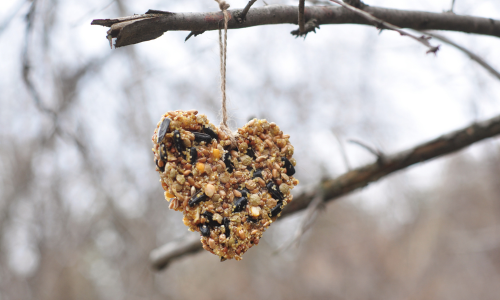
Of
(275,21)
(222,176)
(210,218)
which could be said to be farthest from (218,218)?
(275,21)

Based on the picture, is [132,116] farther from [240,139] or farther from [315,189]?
[240,139]

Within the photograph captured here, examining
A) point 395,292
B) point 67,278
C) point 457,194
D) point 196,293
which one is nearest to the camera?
point 67,278

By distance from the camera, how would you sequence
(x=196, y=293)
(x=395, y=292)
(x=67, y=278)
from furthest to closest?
1. (x=196, y=293)
2. (x=395, y=292)
3. (x=67, y=278)

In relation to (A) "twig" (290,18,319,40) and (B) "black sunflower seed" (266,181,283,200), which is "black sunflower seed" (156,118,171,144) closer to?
(B) "black sunflower seed" (266,181,283,200)

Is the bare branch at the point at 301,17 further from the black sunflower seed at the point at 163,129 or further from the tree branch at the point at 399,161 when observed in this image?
the tree branch at the point at 399,161

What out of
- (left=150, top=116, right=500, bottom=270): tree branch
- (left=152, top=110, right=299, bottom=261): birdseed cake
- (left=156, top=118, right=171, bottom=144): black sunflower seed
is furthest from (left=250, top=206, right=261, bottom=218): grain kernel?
(left=150, top=116, right=500, bottom=270): tree branch

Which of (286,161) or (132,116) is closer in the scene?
(286,161)

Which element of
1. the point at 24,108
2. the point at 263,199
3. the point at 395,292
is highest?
the point at 263,199

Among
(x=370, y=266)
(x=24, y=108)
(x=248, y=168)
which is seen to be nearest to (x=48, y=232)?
(x=24, y=108)

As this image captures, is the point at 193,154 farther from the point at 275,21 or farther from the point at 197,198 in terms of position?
the point at 275,21
